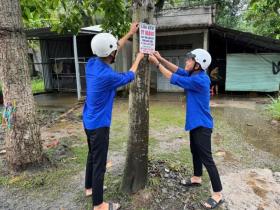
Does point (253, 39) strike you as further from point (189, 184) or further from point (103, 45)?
point (103, 45)

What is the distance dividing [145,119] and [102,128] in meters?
0.57

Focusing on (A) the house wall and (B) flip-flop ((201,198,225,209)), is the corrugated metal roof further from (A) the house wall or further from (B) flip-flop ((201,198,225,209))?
(B) flip-flop ((201,198,225,209))

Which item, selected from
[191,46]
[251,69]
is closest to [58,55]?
[191,46]

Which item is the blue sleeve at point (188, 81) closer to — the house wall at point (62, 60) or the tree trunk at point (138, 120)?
the tree trunk at point (138, 120)

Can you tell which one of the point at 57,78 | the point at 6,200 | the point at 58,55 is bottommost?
the point at 6,200

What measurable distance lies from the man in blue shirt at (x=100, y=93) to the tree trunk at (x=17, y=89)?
1403 mm

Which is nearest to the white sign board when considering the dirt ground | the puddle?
the dirt ground

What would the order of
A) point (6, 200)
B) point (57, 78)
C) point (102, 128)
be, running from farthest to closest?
point (57, 78), point (6, 200), point (102, 128)

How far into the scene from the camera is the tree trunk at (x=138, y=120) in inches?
112

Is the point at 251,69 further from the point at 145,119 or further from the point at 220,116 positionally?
the point at 145,119

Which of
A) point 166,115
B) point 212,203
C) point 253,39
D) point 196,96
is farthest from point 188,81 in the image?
point 253,39

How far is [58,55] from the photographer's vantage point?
1284 cm

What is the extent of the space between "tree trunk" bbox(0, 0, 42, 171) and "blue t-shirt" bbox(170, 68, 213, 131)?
213 cm

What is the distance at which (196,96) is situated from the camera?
2910 mm
